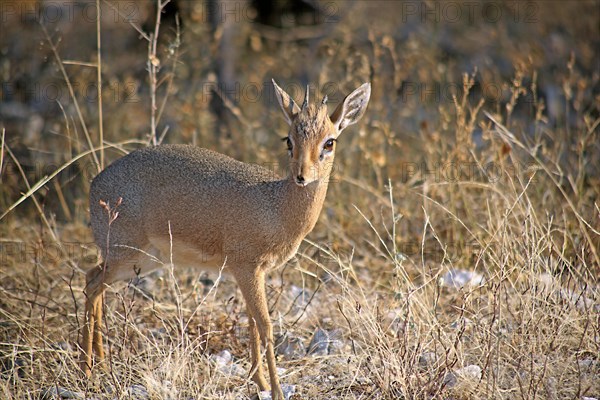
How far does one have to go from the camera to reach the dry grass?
4.18 m

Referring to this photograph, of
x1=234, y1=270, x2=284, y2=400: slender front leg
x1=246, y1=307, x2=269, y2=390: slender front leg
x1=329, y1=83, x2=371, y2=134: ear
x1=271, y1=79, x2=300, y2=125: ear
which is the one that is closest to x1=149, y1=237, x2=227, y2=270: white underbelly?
x1=234, y1=270, x2=284, y2=400: slender front leg

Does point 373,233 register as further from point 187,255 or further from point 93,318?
point 93,318

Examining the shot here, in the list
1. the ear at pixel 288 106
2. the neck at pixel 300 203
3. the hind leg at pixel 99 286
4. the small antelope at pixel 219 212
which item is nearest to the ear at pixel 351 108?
the small antelope at pixel 219 212

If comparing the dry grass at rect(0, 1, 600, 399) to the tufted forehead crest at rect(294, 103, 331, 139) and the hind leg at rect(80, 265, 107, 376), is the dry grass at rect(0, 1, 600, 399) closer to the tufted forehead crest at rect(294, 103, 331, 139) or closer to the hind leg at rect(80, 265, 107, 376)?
the hind leg at rect(80, 265, 107, 376)

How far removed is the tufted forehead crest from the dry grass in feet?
1.82

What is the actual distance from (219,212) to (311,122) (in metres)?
0.85

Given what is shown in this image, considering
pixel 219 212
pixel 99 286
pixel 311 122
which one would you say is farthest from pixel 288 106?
pixel 99 286

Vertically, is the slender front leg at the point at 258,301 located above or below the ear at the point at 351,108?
below

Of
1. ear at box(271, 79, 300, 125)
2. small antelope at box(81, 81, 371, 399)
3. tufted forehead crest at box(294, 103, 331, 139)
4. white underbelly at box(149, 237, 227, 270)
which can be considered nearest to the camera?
tufted forehead crest at box(294, 103, 331, 139)

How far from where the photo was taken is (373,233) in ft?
22.1

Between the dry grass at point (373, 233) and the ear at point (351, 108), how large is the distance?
19.3 inches

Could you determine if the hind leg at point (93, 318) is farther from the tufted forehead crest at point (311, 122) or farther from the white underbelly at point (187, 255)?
the tufted forehead crest at point (311, 122)

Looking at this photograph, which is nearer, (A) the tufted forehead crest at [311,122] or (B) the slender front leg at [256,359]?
(A) the tufted forehead crest at [311,122]

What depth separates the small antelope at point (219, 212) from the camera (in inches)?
169
